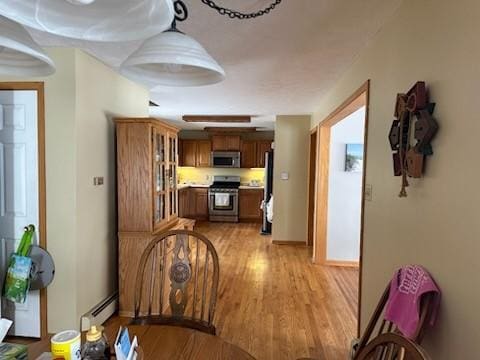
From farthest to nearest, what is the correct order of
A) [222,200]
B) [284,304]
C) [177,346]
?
[222,200] < [284,304] < [177,346]

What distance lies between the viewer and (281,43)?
7.36 feet

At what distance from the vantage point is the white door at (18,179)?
8.02 feet

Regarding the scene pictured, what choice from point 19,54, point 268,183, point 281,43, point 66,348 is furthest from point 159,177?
point 268,183

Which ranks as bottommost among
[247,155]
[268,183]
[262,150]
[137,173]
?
[268,183]

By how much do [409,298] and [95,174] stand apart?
2.43 m

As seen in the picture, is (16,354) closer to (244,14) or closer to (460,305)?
(460,305)

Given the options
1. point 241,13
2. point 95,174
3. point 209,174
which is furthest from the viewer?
point 209,174

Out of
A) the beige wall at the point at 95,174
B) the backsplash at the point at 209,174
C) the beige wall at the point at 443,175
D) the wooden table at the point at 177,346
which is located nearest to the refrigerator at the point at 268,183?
the backsplash at the point at 209,174

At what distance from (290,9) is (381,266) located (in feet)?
5.12

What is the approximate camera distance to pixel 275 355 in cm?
239

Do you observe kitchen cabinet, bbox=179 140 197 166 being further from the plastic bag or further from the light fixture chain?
the light fixture chain

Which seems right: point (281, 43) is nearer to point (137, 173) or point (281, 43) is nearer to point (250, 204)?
point (137, 173)

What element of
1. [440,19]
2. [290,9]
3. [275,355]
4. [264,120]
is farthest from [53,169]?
[264,120]

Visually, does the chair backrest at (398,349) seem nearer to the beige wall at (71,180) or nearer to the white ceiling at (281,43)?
the white ceiling at (281,43)
